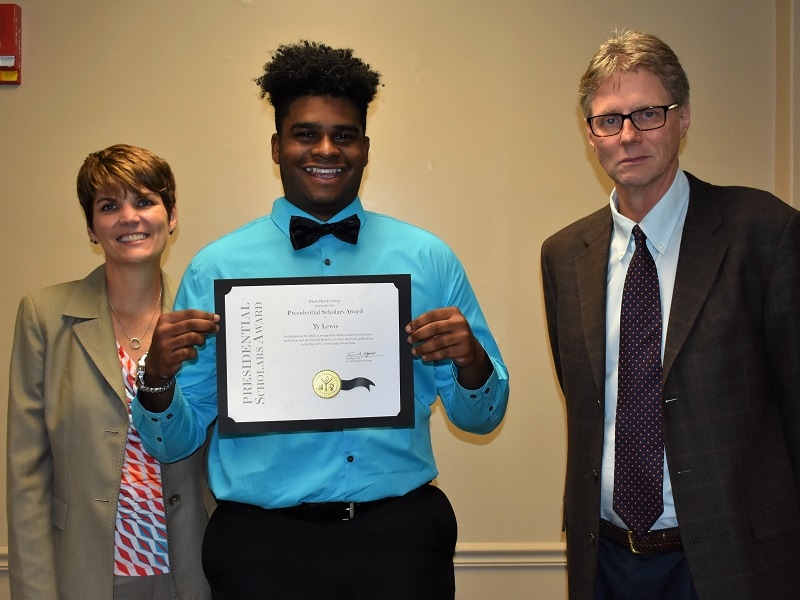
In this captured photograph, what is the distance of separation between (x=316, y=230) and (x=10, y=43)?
230 cm

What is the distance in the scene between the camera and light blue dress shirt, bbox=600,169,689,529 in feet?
7.04

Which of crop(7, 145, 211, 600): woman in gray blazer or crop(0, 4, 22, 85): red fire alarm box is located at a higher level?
crop(0, 4, 22, 85): red fire alarm box

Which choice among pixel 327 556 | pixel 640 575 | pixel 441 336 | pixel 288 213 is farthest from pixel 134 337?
pixel 640 575

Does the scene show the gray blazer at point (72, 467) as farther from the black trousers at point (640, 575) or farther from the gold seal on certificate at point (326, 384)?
the black trousers at point (640, 575)

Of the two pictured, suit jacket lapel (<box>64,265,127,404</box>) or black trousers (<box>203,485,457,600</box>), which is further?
suit jacket lapel (<box>64,265,127,404</box>)

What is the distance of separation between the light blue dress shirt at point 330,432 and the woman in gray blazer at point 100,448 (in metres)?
0.27

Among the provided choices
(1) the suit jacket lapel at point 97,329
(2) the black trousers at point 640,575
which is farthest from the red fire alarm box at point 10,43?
(2) the black trousers at point 640,575

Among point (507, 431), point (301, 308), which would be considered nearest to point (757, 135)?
point (507, 431)

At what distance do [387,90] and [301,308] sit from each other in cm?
194

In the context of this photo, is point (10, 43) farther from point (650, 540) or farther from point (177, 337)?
point (650, 540)

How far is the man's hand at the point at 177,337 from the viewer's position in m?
1.88

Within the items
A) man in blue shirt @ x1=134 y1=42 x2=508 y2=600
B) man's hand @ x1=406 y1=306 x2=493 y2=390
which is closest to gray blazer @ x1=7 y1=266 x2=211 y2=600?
man in blue shirt @ x1=134 y1=42 x2=508 y2=600

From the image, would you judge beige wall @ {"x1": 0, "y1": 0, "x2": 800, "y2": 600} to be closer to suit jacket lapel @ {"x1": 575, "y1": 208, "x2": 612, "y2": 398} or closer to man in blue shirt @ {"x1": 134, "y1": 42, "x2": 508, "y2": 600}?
suit jacket lapel @ {"x1": 575, "y1": 208, "x2": 612, "y2": 398}

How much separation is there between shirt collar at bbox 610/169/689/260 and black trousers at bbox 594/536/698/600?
805mm
